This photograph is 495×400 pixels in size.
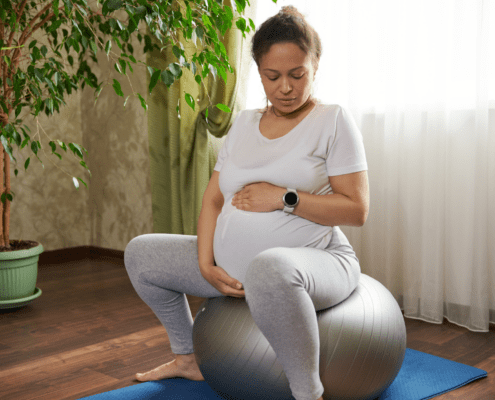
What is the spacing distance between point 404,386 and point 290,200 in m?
0.70

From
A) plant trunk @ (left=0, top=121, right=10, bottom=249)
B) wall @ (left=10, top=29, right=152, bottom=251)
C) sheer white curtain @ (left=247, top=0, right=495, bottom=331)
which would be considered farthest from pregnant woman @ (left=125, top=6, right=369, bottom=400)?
wall @ (left=10, top=29, right=152, bottom=251)

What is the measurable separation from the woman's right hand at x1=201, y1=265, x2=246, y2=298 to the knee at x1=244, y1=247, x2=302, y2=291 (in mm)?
143

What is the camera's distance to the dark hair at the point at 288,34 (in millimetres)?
1278

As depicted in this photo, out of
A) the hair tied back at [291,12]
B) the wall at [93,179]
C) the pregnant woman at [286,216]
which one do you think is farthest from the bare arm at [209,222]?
the wall at [93,179]

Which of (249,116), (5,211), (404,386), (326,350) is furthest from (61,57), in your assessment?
(404,386)

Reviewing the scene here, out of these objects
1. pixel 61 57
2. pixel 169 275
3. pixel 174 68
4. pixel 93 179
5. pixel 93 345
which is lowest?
pixel 93 345

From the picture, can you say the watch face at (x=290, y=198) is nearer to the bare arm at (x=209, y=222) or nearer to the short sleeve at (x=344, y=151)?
the short sleeve at (x=344, y=151)

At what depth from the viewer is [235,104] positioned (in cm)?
266

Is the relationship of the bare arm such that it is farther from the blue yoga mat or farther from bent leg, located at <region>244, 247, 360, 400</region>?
the blue yoga mat

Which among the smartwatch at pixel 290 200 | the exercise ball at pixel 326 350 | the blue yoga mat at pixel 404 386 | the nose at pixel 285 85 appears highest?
the nose at pixel 285 85

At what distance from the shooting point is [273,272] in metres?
1.12

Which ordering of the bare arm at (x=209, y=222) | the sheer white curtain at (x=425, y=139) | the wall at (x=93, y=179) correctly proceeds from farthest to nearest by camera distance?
the wall at (x=93, y=179)
the sheer white curtain at (x=425, y=139)
the bare arm at (x=209, y=222)

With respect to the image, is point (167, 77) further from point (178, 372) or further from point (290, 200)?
point (178, 372)

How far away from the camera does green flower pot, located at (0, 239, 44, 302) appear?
2.37 meters
